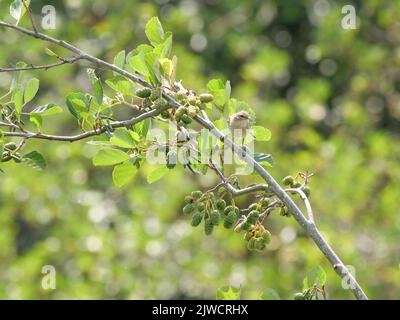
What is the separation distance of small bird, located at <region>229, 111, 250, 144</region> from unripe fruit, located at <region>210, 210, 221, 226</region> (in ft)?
0.58

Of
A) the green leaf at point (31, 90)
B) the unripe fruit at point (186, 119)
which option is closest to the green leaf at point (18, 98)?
the green leaf at point (31, 90)

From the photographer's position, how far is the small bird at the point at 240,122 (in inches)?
65.0

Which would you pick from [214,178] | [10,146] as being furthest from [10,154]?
[214,178]

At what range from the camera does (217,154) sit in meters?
1.61

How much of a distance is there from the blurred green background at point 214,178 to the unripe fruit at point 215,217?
2716mm

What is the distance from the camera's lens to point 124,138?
1.60 m

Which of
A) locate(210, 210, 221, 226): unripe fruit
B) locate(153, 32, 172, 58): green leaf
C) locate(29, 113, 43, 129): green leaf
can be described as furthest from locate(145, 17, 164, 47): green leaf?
locate(210, 210, 221, 226): unripe fruit

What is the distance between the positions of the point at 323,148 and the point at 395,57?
1089mm

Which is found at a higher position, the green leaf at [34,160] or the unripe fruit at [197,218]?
the green leaf at [34,160]

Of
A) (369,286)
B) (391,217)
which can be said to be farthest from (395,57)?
(369,286)

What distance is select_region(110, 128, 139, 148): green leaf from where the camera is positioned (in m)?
1.59

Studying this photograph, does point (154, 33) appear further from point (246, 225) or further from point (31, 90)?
point (246, 225)

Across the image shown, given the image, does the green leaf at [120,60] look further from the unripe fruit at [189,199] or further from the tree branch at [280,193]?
the unripe fruit at [189,199]

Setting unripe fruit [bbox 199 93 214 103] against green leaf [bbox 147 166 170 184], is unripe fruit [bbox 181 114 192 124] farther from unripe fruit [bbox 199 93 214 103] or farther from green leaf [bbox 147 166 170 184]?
green leaf [bbox 147 166 170 184]
